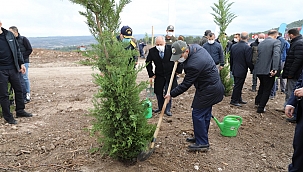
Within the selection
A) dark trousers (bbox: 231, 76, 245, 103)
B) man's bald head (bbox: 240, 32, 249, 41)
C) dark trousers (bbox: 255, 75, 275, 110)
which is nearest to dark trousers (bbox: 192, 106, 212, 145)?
dark trousers (bbox: 255, 75, 275, 110)

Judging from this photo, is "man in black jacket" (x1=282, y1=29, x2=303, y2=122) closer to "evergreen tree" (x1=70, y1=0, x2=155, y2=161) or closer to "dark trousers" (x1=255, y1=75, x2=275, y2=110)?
"dark trousers" (x1=255, y1=75, x2=275, y2=110)

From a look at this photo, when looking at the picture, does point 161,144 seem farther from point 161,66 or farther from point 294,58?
point 294,58

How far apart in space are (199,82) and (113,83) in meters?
1.45

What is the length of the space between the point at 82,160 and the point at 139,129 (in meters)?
1.07

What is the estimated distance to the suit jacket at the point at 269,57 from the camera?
567 cm

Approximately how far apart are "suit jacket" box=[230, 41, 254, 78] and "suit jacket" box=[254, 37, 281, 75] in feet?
1.18

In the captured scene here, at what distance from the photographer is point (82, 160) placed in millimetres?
3557

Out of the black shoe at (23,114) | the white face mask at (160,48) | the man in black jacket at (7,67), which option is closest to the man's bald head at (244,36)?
the white face mask at (160,48)

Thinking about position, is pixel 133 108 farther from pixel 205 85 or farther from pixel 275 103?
pixel 275 103

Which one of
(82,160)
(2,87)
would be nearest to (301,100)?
(82,160)

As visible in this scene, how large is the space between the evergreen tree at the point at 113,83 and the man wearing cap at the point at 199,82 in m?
0.75

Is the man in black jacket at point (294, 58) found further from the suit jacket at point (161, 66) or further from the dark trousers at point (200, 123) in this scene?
the dark trousers at point (200, 123)

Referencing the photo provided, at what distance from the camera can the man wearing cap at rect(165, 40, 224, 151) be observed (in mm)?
3574

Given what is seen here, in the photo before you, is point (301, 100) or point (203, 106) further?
point (203, 106)
